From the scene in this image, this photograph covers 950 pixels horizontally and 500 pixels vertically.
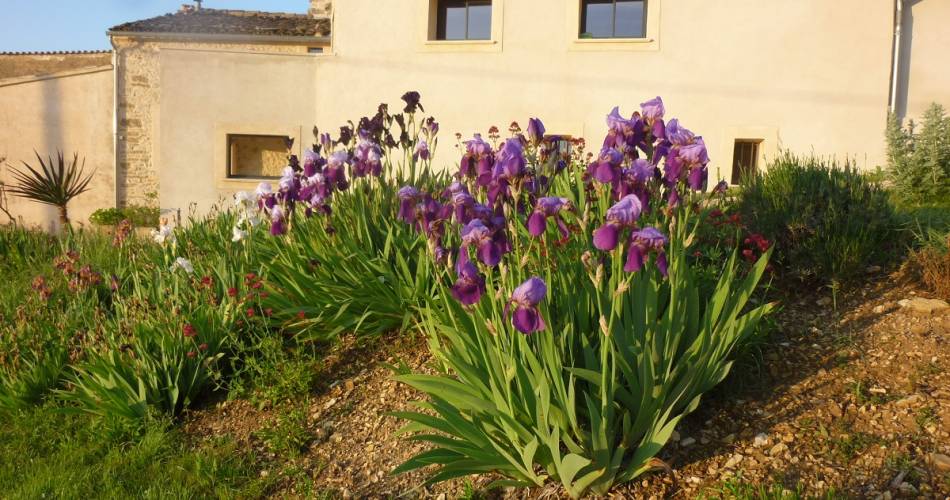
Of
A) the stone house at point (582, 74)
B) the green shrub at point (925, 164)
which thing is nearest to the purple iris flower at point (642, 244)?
the green shrub at point (925, 164)

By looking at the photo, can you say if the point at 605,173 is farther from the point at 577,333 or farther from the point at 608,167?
the point at 577,333

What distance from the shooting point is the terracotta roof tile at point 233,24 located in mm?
16984

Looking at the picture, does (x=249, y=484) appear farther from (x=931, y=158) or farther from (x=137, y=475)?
(x=931, y=158)

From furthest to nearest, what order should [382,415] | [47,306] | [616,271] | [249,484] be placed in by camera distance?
[47,306]
[382,415]
[249,484]
[616,271]

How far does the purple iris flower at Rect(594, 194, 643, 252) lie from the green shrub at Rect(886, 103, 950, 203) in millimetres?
7462

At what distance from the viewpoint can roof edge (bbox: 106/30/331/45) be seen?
54.0 ft

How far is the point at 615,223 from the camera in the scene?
237 cm

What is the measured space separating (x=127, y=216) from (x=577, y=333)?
16.3 metres

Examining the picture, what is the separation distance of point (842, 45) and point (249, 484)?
11.7m

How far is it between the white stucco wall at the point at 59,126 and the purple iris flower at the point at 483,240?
1759 centimetres

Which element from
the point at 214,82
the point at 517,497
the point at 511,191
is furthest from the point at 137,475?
the point at 214,82

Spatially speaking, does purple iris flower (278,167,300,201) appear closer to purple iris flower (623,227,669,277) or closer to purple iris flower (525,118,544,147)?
purple iris flower (525,118,544,147)

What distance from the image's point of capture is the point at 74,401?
4254 mm

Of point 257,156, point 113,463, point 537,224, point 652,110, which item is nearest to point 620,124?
point 652,110
